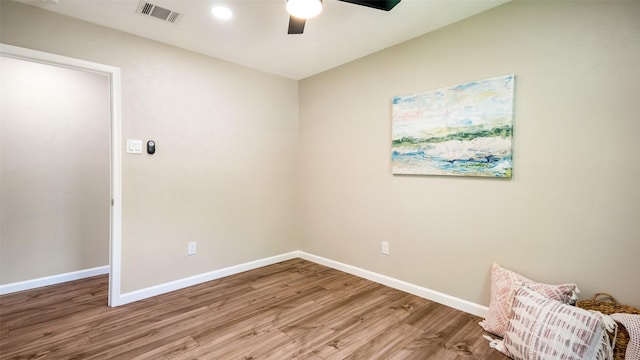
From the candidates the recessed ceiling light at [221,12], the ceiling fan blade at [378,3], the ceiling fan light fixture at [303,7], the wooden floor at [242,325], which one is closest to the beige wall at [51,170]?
the wooden floor at [242,325]

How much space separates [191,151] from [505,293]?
304 cm

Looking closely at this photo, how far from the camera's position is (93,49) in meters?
2.44

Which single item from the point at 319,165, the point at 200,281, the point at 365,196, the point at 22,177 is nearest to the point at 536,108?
the point at 365,196

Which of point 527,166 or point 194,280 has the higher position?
point 527,166

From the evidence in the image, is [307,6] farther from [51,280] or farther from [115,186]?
[51,280]

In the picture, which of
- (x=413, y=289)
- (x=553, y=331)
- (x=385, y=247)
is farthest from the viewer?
(x=385, y=247)

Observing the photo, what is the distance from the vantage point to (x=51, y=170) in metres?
3.07

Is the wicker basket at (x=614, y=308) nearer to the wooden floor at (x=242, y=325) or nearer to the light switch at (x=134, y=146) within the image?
the wooden floor at (x=242, y=325)

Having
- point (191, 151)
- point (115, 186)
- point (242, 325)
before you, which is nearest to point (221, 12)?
point (191, 151)

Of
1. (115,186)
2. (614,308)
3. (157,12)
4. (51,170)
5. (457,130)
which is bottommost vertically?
(614,308)

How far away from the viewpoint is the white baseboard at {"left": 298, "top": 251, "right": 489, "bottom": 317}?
2.38 m

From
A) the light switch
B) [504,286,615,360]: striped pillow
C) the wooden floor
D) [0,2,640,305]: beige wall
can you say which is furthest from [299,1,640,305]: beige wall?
the light switch

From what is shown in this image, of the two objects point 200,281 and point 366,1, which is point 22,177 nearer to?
point 200,281

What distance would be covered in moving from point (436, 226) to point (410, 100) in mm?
1195
